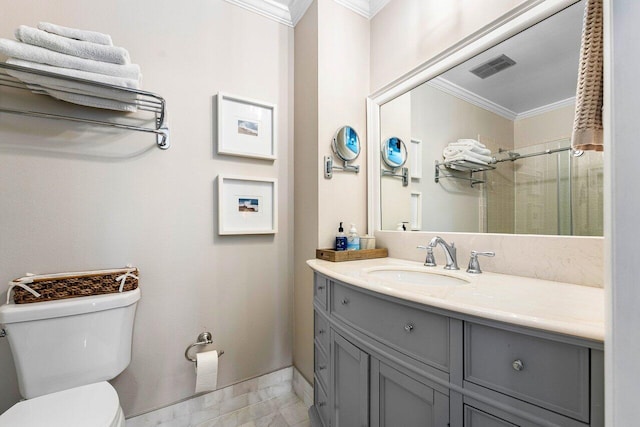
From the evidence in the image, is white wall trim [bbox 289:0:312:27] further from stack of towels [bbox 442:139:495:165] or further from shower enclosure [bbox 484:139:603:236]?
shower enclosure [bbox 484:139:603:236]

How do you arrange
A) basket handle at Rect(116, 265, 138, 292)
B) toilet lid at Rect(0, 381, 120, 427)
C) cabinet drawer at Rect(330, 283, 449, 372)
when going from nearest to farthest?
cabinet drawer at Rect(330, 283, 449, 372)
toilet lid at Rect(0, 381, 120, 427)
basket handle at Rect(116, 265, 138, 292)

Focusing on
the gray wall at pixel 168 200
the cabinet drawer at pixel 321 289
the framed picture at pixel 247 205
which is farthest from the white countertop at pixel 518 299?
the gray wall at pixel 168 200

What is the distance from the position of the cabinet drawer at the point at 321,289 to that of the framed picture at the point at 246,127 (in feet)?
2.76

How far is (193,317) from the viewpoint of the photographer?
1479mm

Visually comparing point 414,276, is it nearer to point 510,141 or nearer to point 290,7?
point 510,141

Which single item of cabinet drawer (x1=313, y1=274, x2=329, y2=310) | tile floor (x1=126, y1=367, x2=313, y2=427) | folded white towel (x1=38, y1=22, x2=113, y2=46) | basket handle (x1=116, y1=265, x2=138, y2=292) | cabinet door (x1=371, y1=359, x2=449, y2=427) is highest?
folded white towel (x1=38, y1=22, x2=113, y2=46)

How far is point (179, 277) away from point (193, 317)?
0.79ft

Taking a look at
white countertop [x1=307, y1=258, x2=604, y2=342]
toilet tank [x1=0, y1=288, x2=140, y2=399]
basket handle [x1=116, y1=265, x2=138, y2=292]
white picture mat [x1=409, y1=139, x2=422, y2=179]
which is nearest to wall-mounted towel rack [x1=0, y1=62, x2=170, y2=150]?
basket handle [x1=116, y1=265, x2=138, y2=292]

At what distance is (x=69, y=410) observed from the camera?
0.92 metres

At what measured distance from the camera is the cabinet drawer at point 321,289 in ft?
3.87

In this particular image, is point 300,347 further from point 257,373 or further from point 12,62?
point 12,62

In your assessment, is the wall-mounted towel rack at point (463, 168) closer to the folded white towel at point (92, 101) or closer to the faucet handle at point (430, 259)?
the faucet handle at point (430, 259)

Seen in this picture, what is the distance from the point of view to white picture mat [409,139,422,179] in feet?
4.96

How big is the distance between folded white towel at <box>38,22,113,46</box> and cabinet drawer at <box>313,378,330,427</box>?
1802mm
